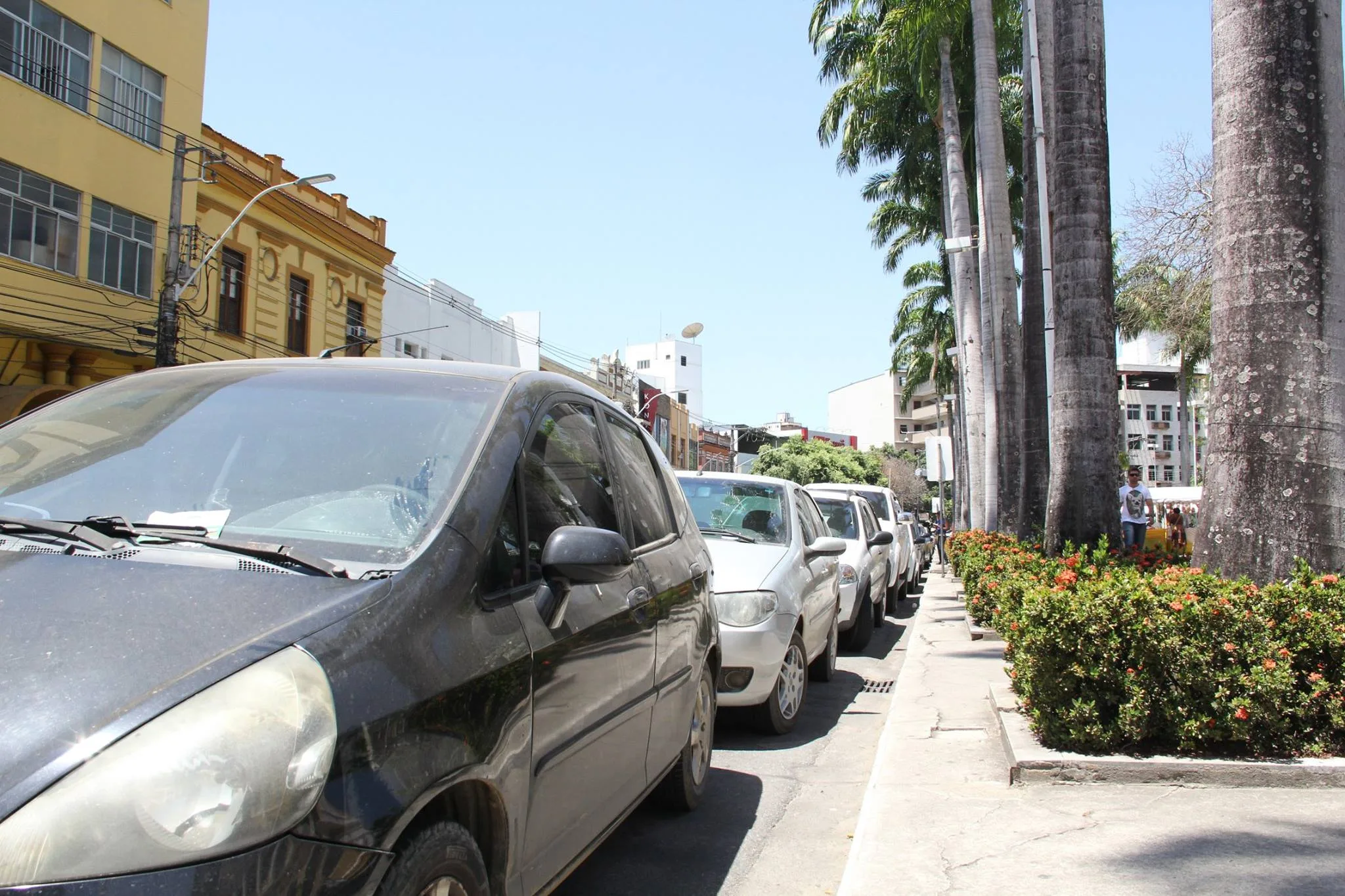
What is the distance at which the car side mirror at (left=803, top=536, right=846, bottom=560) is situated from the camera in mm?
7766

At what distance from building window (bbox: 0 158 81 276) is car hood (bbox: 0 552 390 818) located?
19205 mm

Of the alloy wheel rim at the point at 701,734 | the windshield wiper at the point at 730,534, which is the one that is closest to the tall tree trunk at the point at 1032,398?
the windshield wiper at the point at 730,534

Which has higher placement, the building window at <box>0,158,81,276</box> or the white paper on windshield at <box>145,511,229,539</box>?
the building window at <box>0,158,81,276</box>

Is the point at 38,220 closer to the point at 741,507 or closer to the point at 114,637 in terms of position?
the point at 741,507

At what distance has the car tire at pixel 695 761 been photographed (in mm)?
4754

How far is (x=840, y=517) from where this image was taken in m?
13.3

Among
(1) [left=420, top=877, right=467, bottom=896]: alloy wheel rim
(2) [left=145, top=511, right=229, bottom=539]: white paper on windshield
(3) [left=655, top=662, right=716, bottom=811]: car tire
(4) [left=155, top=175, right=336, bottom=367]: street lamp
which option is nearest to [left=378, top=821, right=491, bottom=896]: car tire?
(1) [left=420, top=877, right=467, bottom=896]: alloy wheel rim

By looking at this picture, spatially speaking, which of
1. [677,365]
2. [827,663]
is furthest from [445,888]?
[677,365]

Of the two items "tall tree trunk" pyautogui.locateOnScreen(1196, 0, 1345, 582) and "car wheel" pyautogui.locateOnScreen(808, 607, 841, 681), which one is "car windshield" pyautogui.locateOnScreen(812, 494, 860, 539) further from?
"tall tree trunk" pyautogui.locateOnScreen(1196, 0, 1345, 582)

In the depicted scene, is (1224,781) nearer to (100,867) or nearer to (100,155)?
(100,867)

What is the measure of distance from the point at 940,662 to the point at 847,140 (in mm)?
23715

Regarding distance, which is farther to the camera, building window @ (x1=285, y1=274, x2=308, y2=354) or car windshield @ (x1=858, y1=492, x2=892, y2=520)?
building window @ (x1=285, y1=274, x2=308, y2=354)

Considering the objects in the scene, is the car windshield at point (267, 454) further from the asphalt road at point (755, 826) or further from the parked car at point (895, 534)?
the parked car at point (895, 534)

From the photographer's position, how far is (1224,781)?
4672 millimetres
